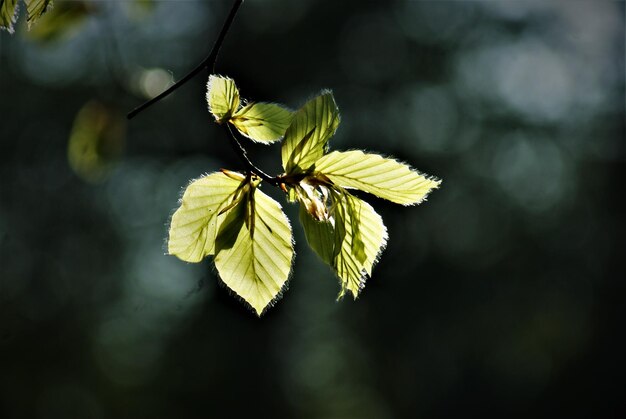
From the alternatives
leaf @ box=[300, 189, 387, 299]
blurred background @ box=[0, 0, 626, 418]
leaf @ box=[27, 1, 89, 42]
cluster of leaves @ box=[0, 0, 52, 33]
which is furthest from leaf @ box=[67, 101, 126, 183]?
blurred background @ box=[0, 0, 626, 418]

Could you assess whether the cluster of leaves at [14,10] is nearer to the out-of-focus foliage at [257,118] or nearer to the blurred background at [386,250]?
the out-of-focus foliage at [257,118]

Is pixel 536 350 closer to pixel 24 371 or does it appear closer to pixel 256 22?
pixel 256 22

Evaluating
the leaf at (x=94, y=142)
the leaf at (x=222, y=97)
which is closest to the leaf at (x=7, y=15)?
the leaf at (x=222, y=97)

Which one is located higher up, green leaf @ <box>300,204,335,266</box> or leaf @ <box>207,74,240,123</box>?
leaf @ <box>207,74,240,123</box>

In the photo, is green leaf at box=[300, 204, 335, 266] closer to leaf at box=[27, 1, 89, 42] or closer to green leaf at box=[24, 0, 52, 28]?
green leaf at box=[24, 0, 52, 28]

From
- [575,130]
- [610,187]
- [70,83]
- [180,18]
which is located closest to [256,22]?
[180,18]
